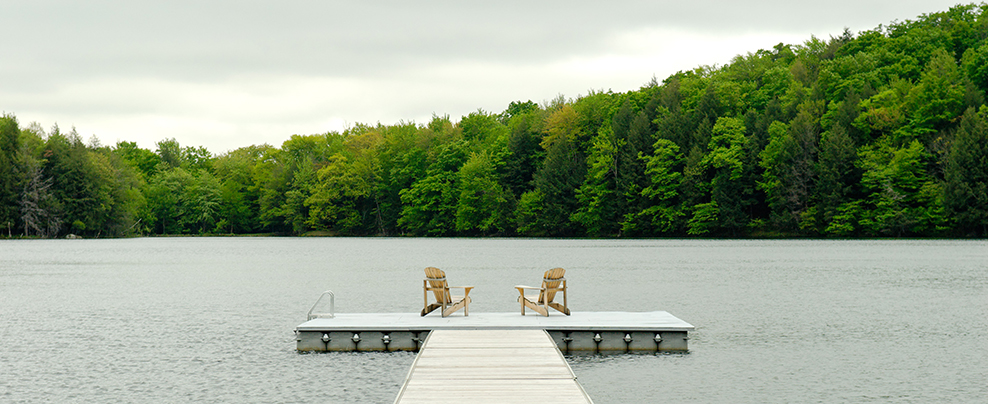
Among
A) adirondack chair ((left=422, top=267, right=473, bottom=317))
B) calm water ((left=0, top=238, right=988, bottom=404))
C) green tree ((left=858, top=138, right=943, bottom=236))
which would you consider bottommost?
calm water ((left=0, top=238, right=988, bottom=404))

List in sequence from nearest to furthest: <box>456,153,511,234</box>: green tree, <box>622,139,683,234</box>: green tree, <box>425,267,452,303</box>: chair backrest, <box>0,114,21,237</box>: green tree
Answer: <box>425,267,452,303</box>: chair backrest
<box>622,139,683,234</box>: green tree
<box>0,114,21,237</box>: green tree
<box>456,153,511,234</box>: green tree

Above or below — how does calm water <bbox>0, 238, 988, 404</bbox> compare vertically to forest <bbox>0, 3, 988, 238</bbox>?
below

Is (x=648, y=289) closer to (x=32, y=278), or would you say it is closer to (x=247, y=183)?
(x=32, y=278)

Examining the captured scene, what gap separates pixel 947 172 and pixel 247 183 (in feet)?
296

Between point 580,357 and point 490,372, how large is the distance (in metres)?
3.85

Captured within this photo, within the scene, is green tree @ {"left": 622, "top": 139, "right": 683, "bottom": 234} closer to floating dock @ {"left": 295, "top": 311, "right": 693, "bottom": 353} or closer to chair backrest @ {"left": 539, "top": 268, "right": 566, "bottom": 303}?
chair backrest @ {"left": 539, "top": 268, "right": 566, "bottom": 303}

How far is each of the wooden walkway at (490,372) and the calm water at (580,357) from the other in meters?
0.79

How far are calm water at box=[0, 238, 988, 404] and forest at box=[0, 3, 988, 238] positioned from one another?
35.2 metres

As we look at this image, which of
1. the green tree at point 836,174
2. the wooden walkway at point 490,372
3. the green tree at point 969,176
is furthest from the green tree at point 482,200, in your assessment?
the wooden walkway at point 490,372

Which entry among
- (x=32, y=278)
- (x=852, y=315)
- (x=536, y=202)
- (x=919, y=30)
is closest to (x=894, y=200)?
(x=919, y=30)

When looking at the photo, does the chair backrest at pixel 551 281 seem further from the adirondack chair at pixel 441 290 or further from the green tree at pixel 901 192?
the green tree at pixel 901 192

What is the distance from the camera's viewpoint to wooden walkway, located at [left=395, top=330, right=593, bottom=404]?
8.91m

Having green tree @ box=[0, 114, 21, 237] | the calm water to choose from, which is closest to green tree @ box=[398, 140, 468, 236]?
green tree @ box=[0, 114, 21, 237]

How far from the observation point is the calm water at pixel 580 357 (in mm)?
11648
